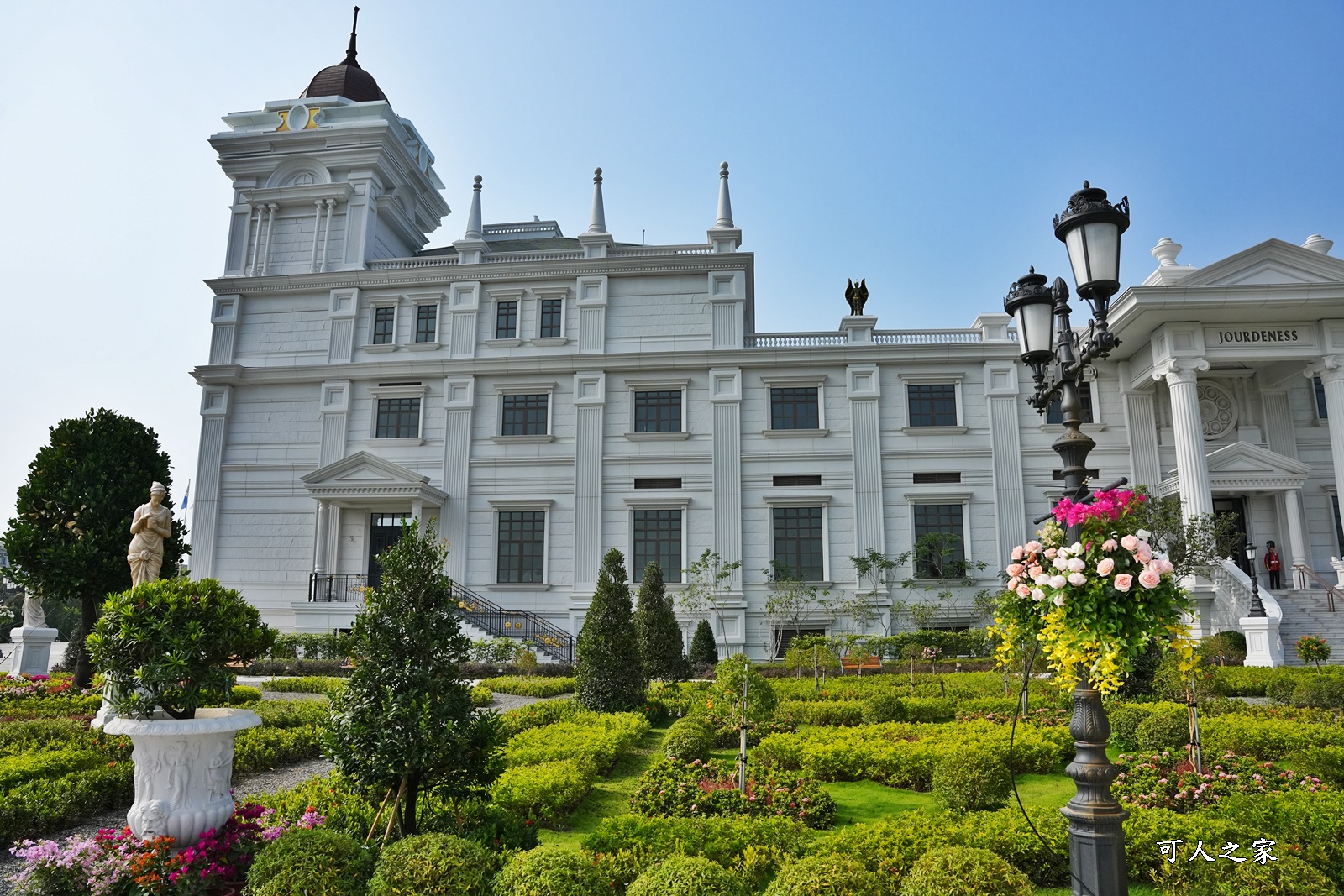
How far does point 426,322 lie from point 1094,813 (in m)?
26.2

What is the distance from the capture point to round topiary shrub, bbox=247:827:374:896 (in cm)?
496

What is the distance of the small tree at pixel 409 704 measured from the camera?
19.1ft

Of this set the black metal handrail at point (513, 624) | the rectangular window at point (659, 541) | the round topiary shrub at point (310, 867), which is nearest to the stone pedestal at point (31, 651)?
the black metal handrail at point (513, 624)

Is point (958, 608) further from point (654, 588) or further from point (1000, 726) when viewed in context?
point (1000, 726)

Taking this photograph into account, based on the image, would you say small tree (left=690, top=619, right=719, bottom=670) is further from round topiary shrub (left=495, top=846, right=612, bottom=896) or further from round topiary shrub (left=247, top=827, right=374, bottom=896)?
round topiary shrub (left=495, top=846, right=612, bottom=896)

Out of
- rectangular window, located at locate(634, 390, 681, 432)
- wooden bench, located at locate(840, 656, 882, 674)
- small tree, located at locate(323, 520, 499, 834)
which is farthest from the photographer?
rectangular window, located at locate(634, 390, 681, 432)

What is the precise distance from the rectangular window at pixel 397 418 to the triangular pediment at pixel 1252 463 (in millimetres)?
23669

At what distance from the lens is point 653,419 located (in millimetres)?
26203

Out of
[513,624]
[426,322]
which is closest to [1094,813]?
[513,624]

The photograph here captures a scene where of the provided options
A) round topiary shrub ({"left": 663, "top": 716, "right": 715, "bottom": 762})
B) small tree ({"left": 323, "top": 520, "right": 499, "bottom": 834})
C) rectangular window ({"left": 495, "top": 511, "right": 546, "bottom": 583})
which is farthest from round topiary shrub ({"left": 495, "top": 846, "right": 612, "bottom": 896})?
rectangular window ({"left": 495, "top": 511, "right": 546, "bottom": 583})

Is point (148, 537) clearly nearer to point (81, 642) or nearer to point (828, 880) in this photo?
point (81, 642)

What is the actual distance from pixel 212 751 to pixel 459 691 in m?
1.74

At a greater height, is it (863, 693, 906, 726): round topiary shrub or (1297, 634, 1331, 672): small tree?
(1297, 634, 1331, 672): small tree

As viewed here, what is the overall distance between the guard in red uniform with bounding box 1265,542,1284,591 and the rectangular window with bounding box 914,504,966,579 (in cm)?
809
